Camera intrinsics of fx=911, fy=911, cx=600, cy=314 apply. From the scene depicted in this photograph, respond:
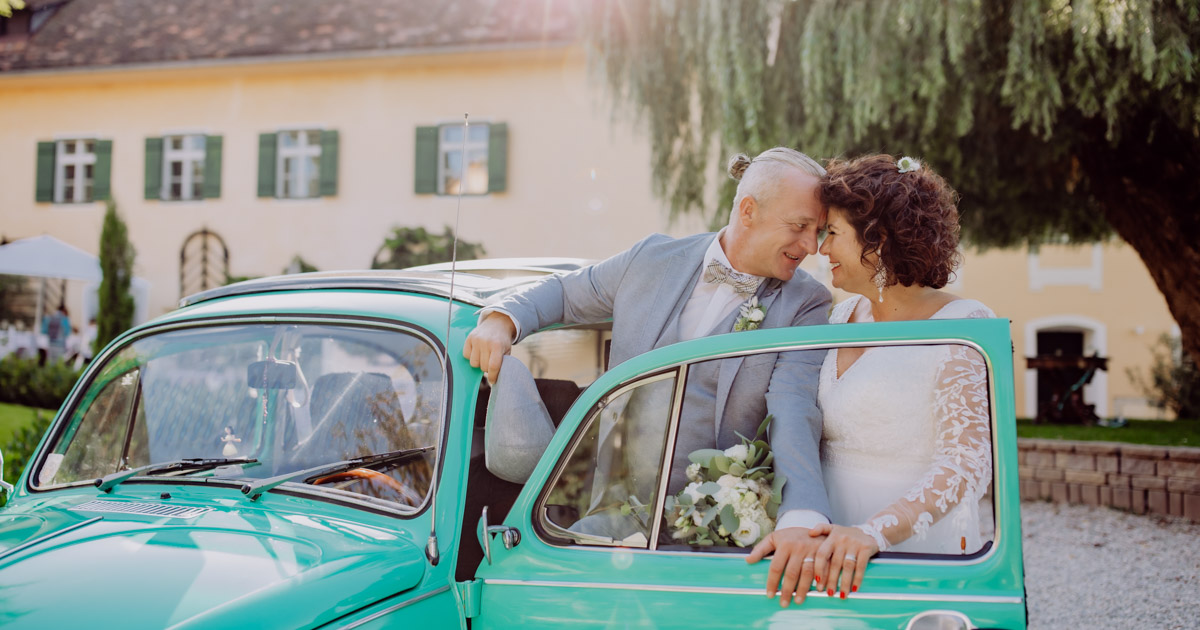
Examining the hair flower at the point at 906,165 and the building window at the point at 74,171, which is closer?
the hair flower at the point at 906,165

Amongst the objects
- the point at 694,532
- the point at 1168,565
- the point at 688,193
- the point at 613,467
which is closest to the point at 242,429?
the point at 613,467

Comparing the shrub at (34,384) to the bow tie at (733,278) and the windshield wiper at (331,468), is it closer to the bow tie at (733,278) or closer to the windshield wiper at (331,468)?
the windshield wiper at (331,468)

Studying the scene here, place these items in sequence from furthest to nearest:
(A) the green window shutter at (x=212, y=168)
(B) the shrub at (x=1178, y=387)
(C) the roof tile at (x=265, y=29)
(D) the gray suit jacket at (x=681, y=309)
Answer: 1. (A) the green window shutter at (x=212, y=168)
2. (C) the roof tile at (x=265, y=29)
3. (B) the shrub at (x=1178, y=387)
4. (D) the gray suit jacket at (x=681, y=309)

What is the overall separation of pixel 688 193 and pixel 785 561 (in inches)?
339

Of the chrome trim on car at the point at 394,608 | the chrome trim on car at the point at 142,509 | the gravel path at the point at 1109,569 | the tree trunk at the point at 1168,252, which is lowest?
the gravel path at the point at 1109,569

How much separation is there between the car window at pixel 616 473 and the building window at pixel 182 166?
19.3 m

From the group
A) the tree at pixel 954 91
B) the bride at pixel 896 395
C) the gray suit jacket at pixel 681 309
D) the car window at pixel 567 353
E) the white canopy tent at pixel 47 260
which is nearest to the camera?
the bride at pixel 896 395

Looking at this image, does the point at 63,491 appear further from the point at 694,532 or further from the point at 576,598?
the point at 694,532

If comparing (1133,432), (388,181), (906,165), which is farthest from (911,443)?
(388,181)

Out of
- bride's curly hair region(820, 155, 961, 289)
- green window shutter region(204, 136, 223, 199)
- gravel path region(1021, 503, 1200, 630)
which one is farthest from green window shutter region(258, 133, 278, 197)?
bride's curly hair region(820, 155, 961, 289)

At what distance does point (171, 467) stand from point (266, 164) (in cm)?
1748

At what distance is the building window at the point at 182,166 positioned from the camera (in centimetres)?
1953

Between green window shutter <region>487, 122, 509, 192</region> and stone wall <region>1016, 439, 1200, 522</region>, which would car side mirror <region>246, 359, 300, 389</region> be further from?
green window shutter <region>487, 122, 509, 192</region>

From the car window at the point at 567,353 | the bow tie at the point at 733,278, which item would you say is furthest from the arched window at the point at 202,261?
the bow tie at the point at 733,278
